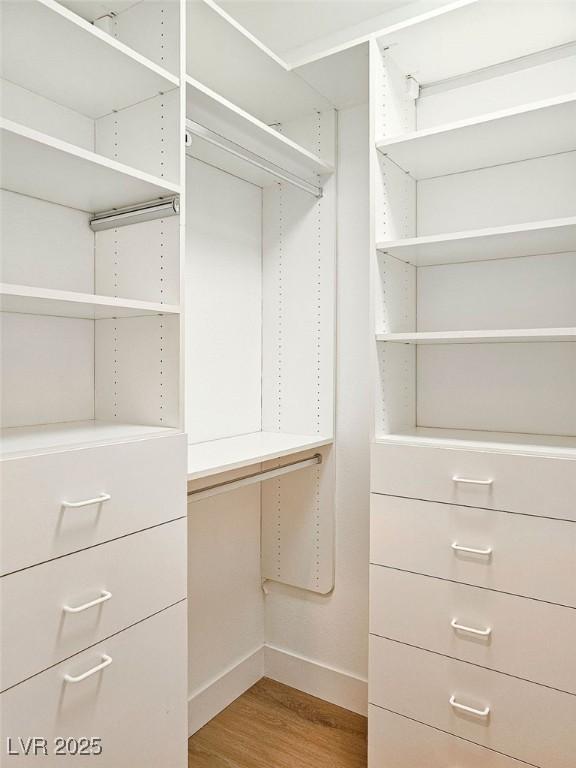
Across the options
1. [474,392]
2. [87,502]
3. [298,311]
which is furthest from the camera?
[298,311]

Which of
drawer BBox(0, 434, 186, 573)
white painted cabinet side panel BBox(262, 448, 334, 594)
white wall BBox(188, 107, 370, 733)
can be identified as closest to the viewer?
drawer BBox(0, 434, 186, 573)

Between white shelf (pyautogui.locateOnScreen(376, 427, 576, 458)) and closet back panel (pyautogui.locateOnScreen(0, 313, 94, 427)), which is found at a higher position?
closet back panel (pyautogui.locateOnScreen(0, 313, 94, 427))

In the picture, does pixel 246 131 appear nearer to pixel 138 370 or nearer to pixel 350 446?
pixel 138 370

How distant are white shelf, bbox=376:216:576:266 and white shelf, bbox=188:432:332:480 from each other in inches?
29.3

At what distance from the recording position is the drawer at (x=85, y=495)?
1076 millimetres

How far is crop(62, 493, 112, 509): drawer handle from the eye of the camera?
1.16 metres

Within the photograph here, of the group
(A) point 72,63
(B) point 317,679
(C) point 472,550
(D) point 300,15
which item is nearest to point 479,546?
(C) point 472,550

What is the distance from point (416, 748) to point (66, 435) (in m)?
1.38

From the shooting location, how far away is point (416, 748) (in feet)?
5.43

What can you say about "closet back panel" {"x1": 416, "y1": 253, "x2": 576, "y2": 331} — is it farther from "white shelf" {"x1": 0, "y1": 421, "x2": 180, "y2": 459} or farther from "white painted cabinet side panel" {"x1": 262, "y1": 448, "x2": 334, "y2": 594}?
"white shelf" {"x1": 0, "y1": 421, "x2": 180, "y2": 459}

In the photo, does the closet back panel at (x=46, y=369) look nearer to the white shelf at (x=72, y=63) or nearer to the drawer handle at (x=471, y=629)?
the white shelf at (x=72, y=63)

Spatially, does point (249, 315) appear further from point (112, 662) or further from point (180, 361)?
point (112, 662)

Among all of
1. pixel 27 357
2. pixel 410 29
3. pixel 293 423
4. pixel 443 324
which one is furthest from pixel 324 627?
pixel 410 29

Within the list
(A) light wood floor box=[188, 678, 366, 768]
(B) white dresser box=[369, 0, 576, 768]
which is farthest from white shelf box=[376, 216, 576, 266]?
(A) light wood floor box=[188, 678, 366, 768]
